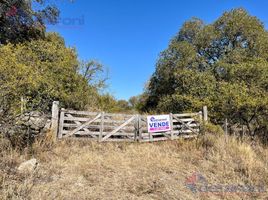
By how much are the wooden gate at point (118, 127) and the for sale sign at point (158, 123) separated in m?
0.18

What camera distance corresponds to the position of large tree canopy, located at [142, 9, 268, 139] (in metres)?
11.9

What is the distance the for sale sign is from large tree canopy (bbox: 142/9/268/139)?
2438 mm

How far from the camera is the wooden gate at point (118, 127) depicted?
31.3ft

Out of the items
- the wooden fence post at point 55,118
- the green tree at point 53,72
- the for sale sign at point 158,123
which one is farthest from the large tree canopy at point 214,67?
the wooden fence post at point 55,118

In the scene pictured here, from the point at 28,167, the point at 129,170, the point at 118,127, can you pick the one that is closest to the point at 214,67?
the point at 118,127

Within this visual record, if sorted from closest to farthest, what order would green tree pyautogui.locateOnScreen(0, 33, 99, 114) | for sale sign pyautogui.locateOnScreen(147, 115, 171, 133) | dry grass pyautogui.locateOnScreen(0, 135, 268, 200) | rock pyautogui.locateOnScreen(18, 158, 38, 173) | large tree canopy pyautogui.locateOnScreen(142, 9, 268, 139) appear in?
dry grass pyautogui.locateOnScreen(0, 135, 268, 200), rock pyautogui.locateOnScreen(18, 158, 38, 173), for sale sign pyautogui.locateOnScreen(147, 115, 171, 133), green tree pyautogui.locateOnScreen(0, 33, 99, 114), large tree canopy pyautogui.locateOnScreen(142, 9, 268, 139)

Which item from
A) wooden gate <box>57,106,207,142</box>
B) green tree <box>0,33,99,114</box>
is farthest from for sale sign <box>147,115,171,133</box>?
green tree <box>0,33,99,114</box>

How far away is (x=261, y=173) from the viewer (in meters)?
6.38

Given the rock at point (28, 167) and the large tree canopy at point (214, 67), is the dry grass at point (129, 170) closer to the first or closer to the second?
the rock at point (28, 167)

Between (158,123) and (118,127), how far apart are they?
180cm

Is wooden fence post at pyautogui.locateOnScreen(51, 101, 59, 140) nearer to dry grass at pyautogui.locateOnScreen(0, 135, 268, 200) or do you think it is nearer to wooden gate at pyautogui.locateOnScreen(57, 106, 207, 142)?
wooden gate at pyautogui.locateOnScreen(57, 106, 207, 142)

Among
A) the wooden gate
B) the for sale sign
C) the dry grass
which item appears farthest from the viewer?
the for sale sign

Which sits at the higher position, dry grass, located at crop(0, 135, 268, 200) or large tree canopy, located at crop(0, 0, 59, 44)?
large tree canopy, located at crop(0, 0, 59, 44)

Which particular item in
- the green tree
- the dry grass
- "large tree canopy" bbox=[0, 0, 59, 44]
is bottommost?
the dry grass
